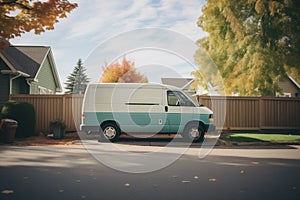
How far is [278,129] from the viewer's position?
1598 centimetres

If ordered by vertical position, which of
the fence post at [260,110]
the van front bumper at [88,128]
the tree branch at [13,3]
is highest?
the tree branch at [13,3]

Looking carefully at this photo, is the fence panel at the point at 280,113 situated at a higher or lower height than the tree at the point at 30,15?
lower

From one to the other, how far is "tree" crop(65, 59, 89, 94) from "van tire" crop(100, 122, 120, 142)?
5513 centimetres

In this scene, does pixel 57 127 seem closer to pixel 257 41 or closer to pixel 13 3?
pixel 13 3

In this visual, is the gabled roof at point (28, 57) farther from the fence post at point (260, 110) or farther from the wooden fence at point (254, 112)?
the fence post at point (260, 110)

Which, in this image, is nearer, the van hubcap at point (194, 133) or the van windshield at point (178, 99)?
the van hubcap at point (194, 133)

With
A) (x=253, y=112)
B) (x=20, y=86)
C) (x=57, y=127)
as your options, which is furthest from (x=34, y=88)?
(x=253, y=112)

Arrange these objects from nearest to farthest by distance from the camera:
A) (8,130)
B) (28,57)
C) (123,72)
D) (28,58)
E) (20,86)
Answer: (8,130) < (20,86) < (28,58) < (28,57) < (123,72)

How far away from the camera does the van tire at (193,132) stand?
11703 mm

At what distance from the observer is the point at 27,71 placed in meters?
19.8

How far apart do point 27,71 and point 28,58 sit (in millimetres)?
3131

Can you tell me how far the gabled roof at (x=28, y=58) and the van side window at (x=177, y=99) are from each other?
9819 millimetres

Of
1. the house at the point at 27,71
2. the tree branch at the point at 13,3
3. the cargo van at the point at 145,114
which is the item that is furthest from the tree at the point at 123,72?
the cargo van at the point at 145,114

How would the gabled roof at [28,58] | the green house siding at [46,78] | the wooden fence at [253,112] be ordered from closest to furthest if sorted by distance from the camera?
the wooden fence at [253,112]
the gabled roof at [28,58]
the green house siding at [46,78]
